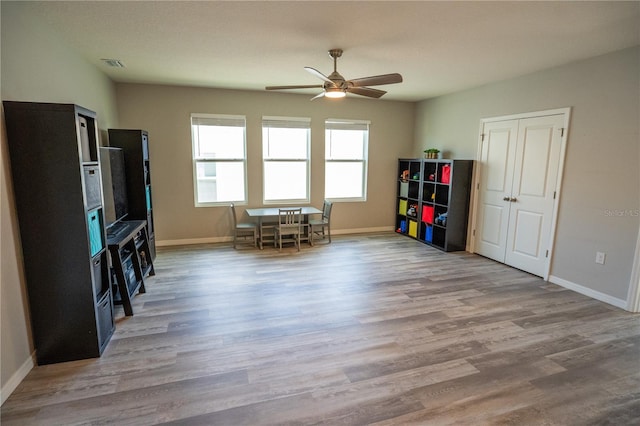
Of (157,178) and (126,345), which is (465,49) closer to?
(126,345)

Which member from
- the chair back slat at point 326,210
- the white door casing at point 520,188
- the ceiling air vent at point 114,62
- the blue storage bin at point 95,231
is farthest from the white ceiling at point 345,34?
the chair back slat at point 326,210

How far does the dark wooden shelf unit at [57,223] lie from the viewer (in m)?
2.17

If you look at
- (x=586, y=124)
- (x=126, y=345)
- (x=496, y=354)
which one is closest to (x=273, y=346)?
(x=126, y=345)

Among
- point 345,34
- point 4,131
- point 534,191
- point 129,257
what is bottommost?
point 129,257

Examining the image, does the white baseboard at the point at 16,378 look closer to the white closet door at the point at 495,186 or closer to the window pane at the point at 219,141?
the window pane at the point at 219,141

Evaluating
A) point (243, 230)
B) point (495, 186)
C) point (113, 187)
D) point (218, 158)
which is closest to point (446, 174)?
point (495, 186)

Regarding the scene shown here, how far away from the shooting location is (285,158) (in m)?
5.97

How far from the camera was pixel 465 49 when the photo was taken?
336 centimetres

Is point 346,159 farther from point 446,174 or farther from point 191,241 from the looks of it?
point 191,241

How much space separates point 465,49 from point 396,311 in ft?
9.18

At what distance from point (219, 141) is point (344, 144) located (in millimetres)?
2354

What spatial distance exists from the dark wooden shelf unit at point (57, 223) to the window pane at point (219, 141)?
3.00 meters

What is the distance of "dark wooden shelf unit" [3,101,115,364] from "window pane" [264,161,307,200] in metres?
3.51

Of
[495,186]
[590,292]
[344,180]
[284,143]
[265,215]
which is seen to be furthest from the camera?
[344,180]
